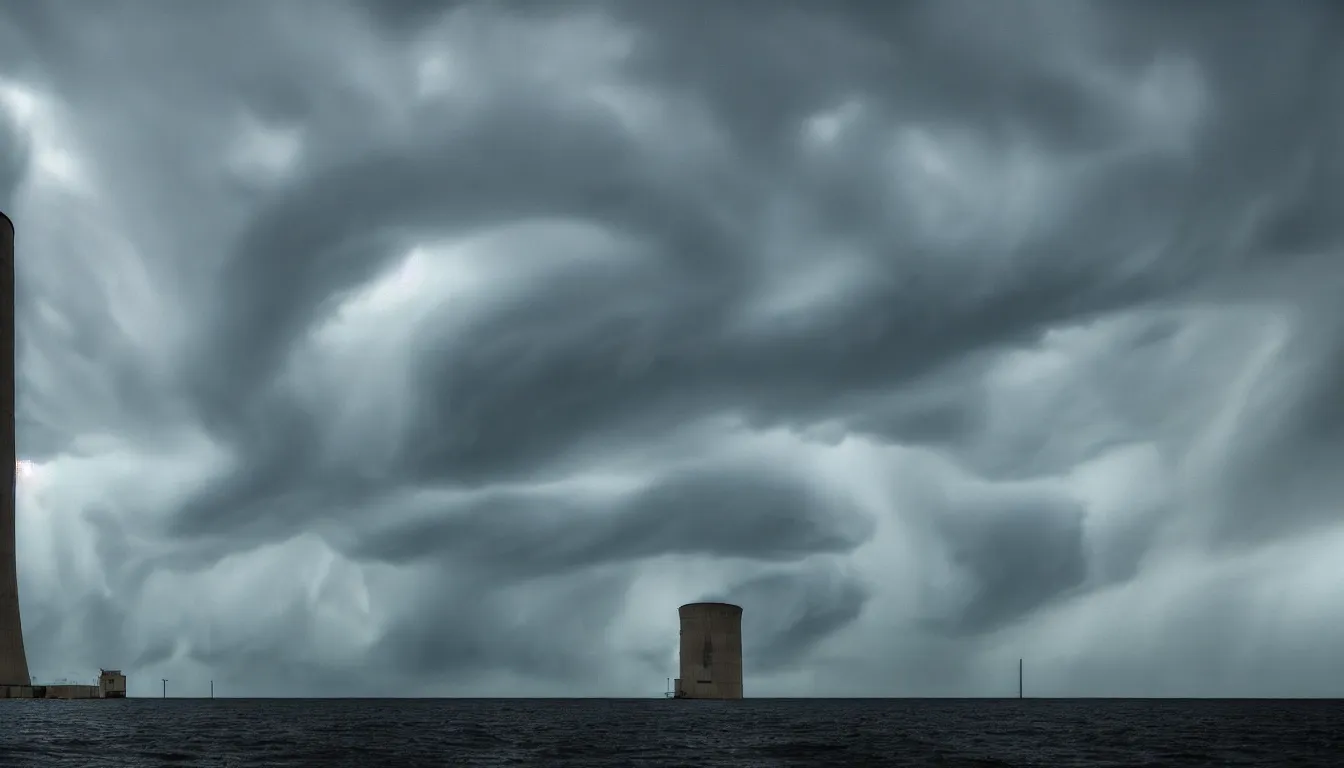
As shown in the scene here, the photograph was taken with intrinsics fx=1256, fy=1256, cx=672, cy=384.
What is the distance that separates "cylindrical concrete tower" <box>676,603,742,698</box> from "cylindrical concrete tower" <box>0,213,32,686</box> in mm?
73380

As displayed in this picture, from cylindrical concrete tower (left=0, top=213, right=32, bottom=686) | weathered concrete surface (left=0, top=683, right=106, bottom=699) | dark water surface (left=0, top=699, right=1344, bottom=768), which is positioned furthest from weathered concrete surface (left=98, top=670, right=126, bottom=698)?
dark water surface (left=0, top=699, right=1344, bottom=768)

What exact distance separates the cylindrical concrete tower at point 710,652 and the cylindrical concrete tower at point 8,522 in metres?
73.4

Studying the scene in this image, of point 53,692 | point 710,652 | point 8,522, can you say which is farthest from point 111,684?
point 710,652

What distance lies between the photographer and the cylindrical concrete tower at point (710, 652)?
509ft

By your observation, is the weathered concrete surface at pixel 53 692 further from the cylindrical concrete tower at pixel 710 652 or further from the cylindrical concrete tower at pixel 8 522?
the cylindrical concrete tower at pixel 710 652

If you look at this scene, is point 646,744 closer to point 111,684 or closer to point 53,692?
point 53,692

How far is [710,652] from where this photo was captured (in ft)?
508

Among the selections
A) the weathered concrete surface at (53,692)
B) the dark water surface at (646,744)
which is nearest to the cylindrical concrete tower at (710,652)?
the dark water surface at (646,744)

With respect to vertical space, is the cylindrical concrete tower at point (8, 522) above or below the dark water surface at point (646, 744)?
above

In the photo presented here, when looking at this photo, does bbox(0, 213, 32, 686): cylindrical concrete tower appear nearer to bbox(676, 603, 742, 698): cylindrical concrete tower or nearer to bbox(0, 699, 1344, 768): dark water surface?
bbox(0, 699, 1344, 768): dark water surface

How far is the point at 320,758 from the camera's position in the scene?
53375 mm

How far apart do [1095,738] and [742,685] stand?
87.2 metres

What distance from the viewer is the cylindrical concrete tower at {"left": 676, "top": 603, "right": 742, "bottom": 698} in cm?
15500

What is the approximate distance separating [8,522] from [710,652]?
79.1m
